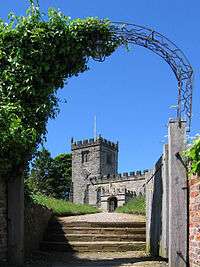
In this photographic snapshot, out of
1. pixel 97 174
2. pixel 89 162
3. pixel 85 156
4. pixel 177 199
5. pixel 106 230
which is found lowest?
pixel 106 230

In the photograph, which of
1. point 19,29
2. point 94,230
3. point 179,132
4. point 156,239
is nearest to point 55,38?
point 19,29

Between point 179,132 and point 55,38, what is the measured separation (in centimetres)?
354

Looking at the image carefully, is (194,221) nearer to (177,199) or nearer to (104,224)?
(177,199)

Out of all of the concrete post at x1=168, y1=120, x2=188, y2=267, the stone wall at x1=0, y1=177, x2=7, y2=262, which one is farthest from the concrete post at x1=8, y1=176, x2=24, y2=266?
the concrete post at x1=168, y1=120, x2=188, y2=267

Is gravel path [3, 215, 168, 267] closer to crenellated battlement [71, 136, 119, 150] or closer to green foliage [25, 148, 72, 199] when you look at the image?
green foliage [25, 148, 72, 199]

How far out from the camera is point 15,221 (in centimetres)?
985

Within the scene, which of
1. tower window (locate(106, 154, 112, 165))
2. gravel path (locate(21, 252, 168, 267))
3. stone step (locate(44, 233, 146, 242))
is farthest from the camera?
tower window (locate(106, 154, 112, 165))

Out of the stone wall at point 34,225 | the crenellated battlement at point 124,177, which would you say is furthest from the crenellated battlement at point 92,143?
the stone wall at point 34,225

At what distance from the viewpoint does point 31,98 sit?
10.4 m

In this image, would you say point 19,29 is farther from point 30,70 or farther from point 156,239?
point 156,239

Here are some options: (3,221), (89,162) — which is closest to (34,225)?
(3,221)

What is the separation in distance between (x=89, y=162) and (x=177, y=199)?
64143 mm

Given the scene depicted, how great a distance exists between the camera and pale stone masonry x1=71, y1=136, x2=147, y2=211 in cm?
6419

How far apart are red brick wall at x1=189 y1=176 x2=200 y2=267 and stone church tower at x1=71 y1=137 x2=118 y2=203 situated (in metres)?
61.2
